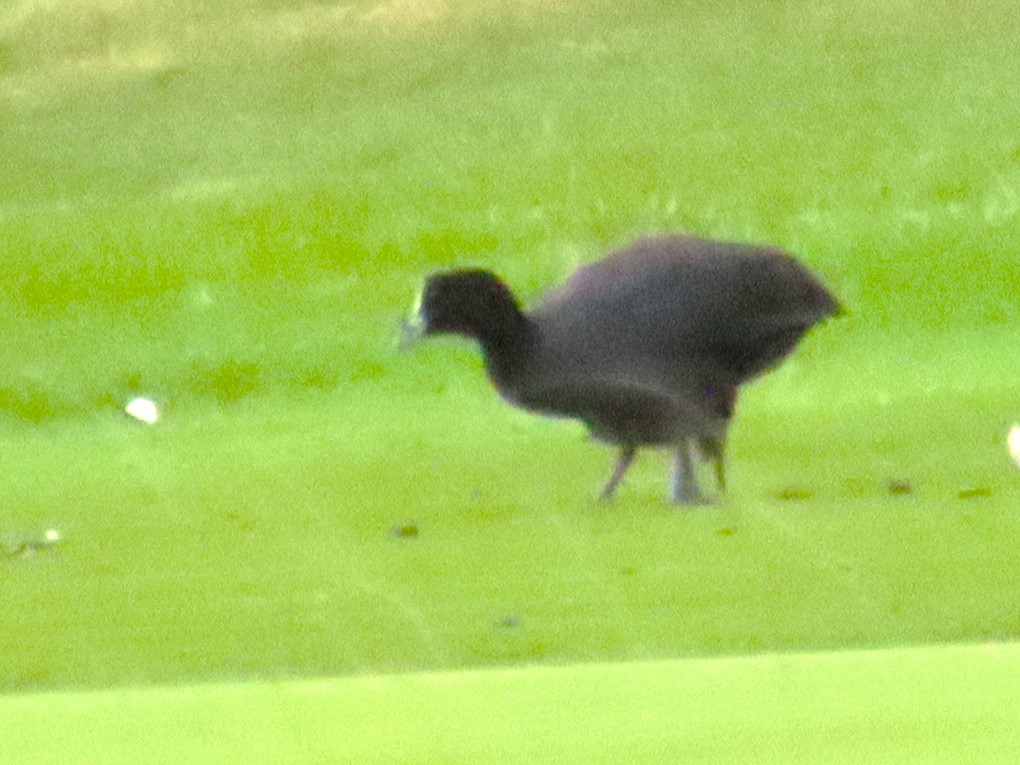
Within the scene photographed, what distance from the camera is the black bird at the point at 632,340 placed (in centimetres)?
170

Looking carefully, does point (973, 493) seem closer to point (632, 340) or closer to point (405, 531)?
point (632, 340)

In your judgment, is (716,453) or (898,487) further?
(716,453)

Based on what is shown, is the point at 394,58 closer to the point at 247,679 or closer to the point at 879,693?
the point at 247,679

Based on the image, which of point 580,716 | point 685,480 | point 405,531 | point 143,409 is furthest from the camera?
point 143,409

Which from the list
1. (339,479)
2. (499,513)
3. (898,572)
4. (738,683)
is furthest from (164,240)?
(738,683)

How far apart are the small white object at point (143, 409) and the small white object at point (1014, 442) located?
66 centimetres

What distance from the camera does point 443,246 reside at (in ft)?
5.98

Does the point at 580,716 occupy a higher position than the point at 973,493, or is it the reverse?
the point at 580,716

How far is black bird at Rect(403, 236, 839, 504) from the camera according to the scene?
1.70 metres

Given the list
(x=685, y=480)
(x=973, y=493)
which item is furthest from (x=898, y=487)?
(x=685, y=480)

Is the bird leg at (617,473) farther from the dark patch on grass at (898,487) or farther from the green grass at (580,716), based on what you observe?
the green grass at (580,716)

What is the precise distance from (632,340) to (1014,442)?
306mm

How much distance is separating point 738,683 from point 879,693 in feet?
0.23

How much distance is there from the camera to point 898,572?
1358 millimetres
